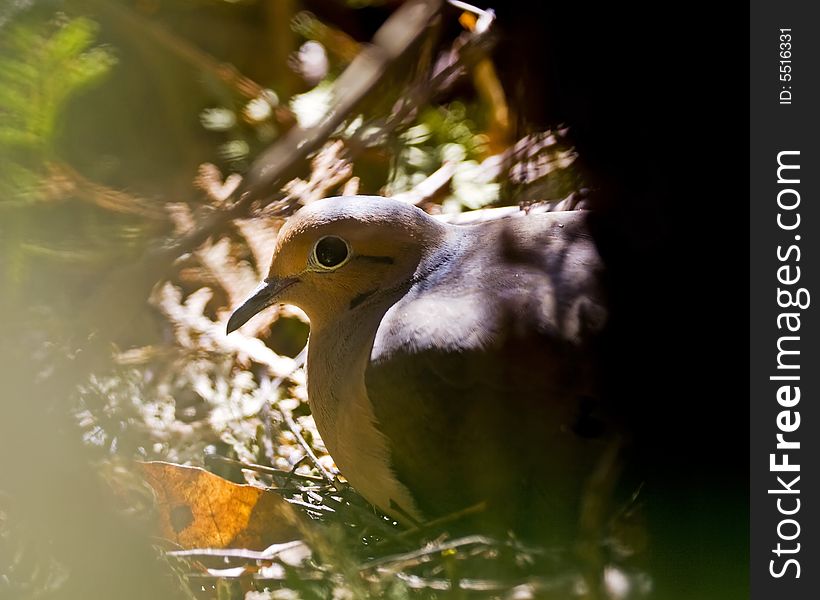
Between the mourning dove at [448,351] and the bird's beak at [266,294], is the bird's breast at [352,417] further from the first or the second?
the bird's beak at [266,294]

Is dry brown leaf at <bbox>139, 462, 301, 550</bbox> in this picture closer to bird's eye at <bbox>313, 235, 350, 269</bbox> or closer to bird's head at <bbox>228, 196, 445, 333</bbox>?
bird's head at <bbox>228, 196, 445, 333</bbox>

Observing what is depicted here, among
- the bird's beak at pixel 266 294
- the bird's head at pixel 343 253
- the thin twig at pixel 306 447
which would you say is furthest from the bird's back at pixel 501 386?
the thin twig at pixel 306 447

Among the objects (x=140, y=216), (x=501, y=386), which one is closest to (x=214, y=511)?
(x=501, y=386)

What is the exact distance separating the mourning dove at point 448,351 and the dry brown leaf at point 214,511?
0.18 meters

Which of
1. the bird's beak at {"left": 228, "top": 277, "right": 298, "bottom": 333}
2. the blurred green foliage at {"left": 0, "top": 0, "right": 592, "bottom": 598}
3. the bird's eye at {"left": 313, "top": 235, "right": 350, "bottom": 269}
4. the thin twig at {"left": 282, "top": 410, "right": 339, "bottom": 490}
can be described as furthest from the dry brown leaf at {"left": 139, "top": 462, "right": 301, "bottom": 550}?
the bird's eye at {"left": 313, "top": 235, "right": 350, "bottom": 269}

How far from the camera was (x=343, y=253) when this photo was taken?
182 centimetres

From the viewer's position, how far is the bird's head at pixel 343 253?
1.78 meters

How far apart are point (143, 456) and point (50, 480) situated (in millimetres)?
559

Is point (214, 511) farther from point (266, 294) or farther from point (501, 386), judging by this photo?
point (501, 386)

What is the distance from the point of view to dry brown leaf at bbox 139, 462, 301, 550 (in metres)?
1.72

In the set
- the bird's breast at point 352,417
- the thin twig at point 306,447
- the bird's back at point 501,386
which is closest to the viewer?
the bird's back at point 501,386

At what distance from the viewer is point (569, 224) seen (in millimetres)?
1740

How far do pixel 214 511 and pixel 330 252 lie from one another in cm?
61
